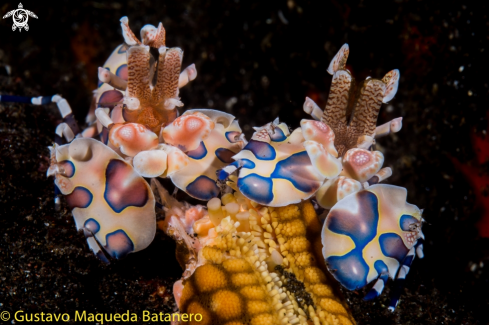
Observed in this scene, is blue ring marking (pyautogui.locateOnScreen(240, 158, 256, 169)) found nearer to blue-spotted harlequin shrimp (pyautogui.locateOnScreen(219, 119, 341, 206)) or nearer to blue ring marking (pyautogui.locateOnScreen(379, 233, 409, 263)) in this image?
blue-spotted harlequin shrimp (pyautogui.locateOnScreen(219, 119, 341, 206))

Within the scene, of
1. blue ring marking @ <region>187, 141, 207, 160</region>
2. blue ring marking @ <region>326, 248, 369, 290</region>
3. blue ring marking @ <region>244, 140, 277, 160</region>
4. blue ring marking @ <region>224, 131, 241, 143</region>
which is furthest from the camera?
blue ring marking @ <region>224, 131, 241, 143</region>

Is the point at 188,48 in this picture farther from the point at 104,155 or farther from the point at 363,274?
the point at 363,274

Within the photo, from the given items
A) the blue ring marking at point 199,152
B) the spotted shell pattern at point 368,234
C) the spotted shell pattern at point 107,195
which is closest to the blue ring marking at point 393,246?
the spotted shell pattern at point 368,234

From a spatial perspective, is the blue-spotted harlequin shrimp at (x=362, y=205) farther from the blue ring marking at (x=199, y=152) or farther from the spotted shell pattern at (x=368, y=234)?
the blue ring marking at (x=199, y=152)

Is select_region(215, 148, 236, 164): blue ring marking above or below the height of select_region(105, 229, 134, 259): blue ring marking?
above

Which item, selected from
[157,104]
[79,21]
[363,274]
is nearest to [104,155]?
[157,104]

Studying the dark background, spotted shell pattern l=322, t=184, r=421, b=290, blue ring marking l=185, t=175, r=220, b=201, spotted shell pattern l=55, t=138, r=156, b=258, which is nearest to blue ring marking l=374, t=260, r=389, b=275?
spotted shell pattern l=322, t=184, r=421, b=290

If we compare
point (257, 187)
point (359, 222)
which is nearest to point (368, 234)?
point (359, 222)
